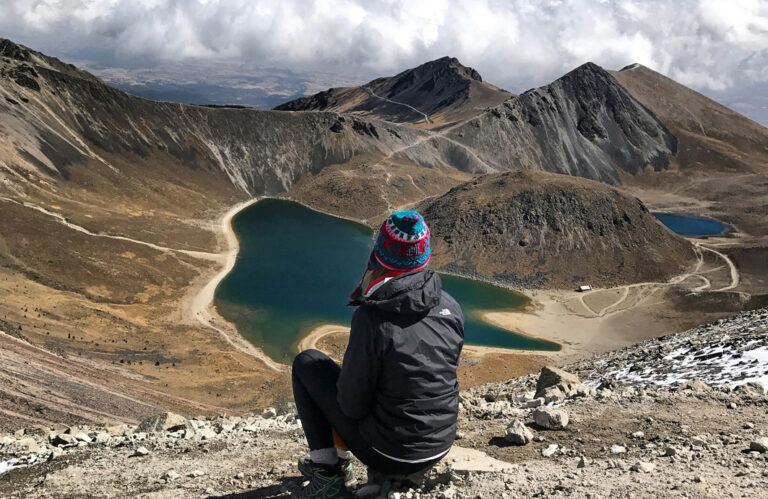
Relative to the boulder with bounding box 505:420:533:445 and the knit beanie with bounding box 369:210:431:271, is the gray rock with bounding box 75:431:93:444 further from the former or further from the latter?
the knit beanie with bounding box 369:210:431:271

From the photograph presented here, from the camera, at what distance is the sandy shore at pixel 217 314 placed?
33625 millimetres

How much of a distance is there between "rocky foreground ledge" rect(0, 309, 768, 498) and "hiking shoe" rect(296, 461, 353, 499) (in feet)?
1.30

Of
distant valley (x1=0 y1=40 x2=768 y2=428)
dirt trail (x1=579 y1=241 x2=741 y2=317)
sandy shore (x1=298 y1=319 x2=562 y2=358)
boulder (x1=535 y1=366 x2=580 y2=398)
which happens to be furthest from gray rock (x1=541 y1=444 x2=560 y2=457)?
dirt trail (x1=579 y1=241 x2=741 y2=317)


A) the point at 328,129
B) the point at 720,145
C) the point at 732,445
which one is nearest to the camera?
the point at 732,445

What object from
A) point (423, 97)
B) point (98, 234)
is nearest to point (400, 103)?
point (423, 97)

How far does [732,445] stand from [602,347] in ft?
118

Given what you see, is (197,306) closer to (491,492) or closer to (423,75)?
(491,492)

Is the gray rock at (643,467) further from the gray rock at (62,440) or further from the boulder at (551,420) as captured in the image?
the gray rock at (62,440)

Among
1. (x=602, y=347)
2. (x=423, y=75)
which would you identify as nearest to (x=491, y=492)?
(x=602, y=347)

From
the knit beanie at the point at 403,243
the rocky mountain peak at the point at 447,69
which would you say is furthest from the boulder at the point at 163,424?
the rocky mountain peak at the point at 447,69

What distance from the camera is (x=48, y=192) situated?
53188mm

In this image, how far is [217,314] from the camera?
129ft

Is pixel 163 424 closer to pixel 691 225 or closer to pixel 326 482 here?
pixel 326 482

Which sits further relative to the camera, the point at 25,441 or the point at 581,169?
the point at 581,169
